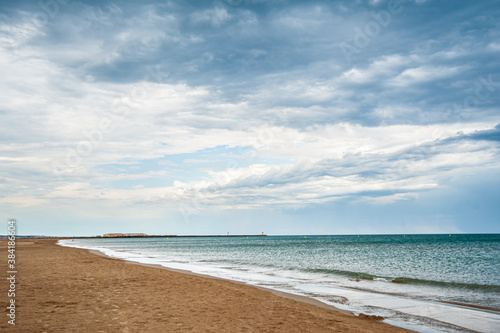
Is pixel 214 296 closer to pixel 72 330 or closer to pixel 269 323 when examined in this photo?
pixel 269 323

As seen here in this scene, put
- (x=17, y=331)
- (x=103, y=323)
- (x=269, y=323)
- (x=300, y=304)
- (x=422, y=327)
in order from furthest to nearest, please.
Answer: (x=300, y=304), (x=422, y=327), (x=269, y=323), (x=103, y=323), (x=17, y=331)

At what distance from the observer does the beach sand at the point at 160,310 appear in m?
9.27

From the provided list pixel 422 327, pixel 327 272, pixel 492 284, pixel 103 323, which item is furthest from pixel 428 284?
pixel 103 323

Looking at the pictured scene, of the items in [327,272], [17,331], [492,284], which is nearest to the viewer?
[17,331]

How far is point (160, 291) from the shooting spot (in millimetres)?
15016

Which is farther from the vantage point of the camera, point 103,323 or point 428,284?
point 428,284

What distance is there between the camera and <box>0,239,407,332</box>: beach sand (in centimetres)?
927

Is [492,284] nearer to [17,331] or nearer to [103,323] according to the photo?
[103,323]

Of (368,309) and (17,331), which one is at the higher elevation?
(17,331)

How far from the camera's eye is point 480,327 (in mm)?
11281

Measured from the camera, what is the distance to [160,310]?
1120 cm

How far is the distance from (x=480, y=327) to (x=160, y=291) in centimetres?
1217

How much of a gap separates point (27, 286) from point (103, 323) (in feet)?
25.5

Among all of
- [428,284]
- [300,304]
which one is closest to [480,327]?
[300,304]
